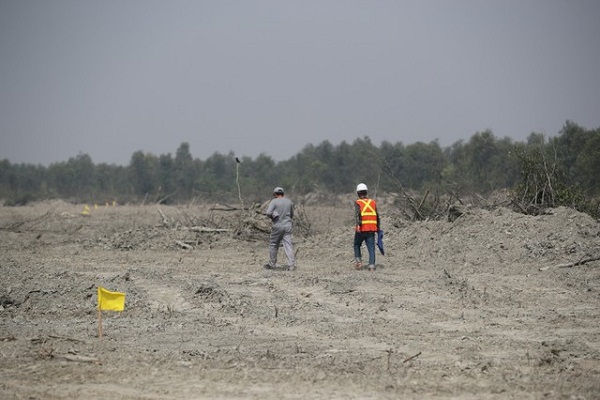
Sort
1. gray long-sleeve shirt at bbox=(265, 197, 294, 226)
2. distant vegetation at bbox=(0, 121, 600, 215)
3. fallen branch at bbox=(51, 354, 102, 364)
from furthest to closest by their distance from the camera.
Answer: distant vegetation at bbox=(0, 121, 600, 215) → gray long-sleeve shirt at bbox=(265, 197, 294, 226) → fallen branch at bbox=(51, 354, 102, 364)

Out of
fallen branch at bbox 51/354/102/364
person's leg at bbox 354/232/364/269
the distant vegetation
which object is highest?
the distant vegetation

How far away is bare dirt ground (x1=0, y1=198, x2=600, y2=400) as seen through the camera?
7273mm

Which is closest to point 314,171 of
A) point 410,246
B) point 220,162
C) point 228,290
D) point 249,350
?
point 220,162

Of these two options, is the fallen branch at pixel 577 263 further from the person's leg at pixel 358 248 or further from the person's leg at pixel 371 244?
the person's leg at pixel 358 248

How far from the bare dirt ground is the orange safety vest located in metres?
1.02

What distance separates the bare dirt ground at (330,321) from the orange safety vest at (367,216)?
3.36 ft

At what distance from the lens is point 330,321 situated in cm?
1041

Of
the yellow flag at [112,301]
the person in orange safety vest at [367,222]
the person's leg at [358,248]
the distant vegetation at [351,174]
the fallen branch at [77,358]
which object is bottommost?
the fallen branch at [77,358]

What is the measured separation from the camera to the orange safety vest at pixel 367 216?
48.5 feet

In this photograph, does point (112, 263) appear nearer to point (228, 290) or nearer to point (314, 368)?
point (228, 290)

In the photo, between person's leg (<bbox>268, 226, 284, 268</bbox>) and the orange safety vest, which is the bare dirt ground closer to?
person's leg (<bbox>268, 226, 284, 268</bbox>)

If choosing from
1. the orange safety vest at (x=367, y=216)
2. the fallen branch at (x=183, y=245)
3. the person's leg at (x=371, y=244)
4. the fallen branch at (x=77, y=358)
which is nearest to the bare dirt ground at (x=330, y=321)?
the fallen branch at (x=77, y=358)

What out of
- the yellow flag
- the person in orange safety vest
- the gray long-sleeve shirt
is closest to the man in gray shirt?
the gray long-sleeve shirt

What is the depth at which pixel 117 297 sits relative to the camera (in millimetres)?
9750
